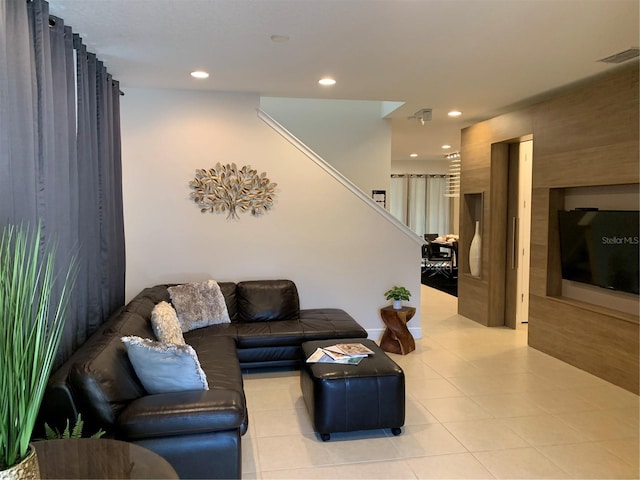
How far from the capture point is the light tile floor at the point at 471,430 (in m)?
2.67

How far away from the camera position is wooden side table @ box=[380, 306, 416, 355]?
475 centimetres

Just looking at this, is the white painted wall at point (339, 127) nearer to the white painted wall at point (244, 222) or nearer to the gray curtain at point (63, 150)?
the white painted wall at point (244, 222)

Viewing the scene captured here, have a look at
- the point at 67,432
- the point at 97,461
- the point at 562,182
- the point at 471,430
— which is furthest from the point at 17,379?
the point at 562,182

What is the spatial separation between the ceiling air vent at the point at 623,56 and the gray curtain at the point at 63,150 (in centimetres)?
388

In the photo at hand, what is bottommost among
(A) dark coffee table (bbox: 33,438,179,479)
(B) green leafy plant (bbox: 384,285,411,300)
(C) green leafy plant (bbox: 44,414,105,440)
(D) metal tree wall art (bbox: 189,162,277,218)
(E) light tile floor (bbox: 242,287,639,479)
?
(E) light tile floor (bbox: 242,287,639,479)

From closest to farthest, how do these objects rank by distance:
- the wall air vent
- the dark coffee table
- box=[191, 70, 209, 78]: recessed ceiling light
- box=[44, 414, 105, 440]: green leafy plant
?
the dark coffee table → box=[44, 414, 105, 440]: green leafy plant → box=[191, 70, 209, 78]: recessed ceiling light → the wall air vent

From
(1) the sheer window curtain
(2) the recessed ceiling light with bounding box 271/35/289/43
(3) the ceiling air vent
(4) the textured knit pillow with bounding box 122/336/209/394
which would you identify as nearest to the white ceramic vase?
(3) the ceiling air vent

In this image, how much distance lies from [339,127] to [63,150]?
13.9 feet

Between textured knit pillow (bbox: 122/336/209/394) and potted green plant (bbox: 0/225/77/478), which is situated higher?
potted green plant (bbox: 0/225/77/478)

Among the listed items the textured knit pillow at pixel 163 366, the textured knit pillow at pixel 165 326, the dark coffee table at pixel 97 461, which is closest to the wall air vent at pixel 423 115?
the textured knit pillow at pixel 165 326

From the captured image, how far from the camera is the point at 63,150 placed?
2789 mm

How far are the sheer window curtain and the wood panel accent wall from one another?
567 cm

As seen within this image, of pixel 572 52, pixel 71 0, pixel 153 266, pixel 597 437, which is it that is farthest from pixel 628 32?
pixel 153 266

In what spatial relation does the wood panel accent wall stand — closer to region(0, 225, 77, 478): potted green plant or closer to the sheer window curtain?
region(0, 225, 77, 478): potted green plant
